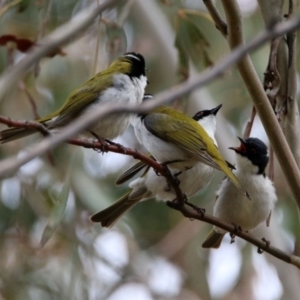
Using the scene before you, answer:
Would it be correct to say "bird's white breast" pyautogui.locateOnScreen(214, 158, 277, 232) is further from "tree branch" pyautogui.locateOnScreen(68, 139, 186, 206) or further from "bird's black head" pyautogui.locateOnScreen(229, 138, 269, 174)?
"tree branch" pyautogui.locateOnScreen(68, 139, 186, 206)

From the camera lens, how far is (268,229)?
11.6 ft

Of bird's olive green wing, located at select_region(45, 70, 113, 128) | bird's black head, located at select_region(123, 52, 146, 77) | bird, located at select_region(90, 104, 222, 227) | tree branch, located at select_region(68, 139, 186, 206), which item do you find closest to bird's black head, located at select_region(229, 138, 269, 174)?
bird, located at select_region(90, 104, 222, 227)

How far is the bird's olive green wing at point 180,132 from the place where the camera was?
8.14ft

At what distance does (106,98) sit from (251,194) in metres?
0.75

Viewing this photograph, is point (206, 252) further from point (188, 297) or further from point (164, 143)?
point (164, 143)

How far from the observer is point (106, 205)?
12.2ft

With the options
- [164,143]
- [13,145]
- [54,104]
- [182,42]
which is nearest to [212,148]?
[164,143]

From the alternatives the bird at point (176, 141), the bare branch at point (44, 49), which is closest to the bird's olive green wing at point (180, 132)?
the bird at point (176, 141)

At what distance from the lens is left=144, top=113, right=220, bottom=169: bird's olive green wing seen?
248 cm

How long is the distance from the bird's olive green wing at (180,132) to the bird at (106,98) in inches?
4.0

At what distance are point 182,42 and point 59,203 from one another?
3.05 feet

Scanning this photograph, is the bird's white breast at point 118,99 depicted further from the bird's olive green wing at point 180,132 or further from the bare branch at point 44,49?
the bare branch at point 44,49

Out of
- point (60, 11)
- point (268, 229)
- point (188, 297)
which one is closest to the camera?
point (60, 11)

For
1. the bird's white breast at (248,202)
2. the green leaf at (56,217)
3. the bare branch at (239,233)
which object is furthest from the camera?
the bird's white breast at (248,202)
